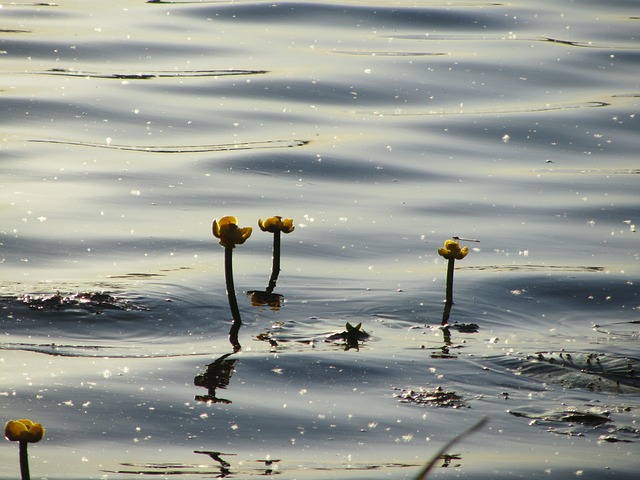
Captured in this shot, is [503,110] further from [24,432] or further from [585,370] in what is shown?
[24,432]

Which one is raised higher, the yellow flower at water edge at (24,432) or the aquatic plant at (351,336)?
the aquatic plant at (351,336)

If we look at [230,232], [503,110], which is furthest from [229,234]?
[503,110]

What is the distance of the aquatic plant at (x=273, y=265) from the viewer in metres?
4.21

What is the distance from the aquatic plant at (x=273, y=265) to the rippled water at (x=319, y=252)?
61 millimetres

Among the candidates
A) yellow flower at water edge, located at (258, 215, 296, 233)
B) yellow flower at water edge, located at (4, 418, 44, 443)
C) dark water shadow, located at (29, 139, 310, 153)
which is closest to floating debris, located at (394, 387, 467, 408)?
yellow flower at water edge, located at (258, 215, 296, 233)

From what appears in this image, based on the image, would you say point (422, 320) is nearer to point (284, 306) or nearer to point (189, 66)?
point (284, 306)

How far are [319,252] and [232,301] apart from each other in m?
1.16

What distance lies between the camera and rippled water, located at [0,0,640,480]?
118 inches

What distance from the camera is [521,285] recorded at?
15.1 ft

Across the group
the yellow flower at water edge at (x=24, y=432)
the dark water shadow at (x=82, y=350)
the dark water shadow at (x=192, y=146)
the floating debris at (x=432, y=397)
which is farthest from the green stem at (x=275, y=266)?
the dark water shadow at (x=192, y=146)

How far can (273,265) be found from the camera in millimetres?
4434

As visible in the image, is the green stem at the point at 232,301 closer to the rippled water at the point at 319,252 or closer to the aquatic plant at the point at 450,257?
the rippled water at the point at 319,252

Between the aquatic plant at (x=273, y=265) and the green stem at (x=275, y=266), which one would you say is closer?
the aquatic plant at (x=273, y=265)

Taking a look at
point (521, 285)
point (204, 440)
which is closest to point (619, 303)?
point (521, 285)
